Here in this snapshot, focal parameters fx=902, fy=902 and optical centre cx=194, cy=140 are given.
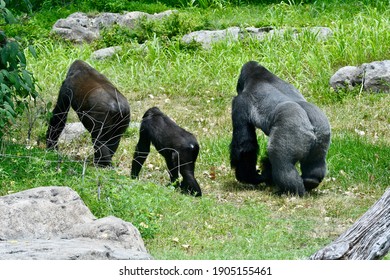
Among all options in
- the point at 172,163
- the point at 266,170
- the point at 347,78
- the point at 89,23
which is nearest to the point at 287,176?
the point at 266,170

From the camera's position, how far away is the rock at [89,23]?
16.9 m

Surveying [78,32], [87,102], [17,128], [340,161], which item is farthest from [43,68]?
[340,161]

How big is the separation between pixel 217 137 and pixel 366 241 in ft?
21.3

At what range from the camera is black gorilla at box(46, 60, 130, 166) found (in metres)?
10.4

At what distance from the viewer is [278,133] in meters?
9.77

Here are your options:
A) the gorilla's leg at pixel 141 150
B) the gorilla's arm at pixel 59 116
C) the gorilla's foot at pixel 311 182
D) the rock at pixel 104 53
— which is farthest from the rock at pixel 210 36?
the gorilla's foot at pixel 311 182

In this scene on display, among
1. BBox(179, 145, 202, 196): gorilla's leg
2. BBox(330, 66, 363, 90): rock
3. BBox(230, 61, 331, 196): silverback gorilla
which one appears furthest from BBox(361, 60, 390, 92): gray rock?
BBox(179, 145, 202, 196): gorilla's leg

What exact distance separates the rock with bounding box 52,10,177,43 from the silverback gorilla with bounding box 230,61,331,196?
267 inches

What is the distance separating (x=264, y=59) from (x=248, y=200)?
17.0 feet

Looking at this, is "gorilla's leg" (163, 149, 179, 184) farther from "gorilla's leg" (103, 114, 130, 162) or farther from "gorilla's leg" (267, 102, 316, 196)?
"gorilla's leg" (267, 102, 316, 196)

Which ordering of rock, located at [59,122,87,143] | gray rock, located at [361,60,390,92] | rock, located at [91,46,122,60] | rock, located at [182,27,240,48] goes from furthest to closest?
rock, located at [182,27,240,48] → rock, located at [91,46,122,60] → gray rock, located at [361,60,390,92] → rock, located at [59,122,87,143]
